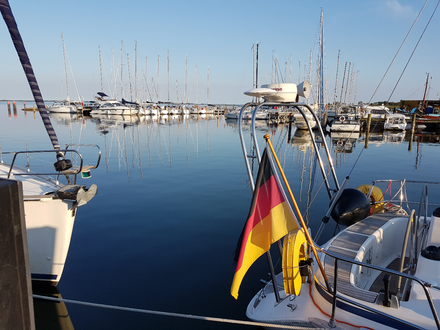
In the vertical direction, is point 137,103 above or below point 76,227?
above

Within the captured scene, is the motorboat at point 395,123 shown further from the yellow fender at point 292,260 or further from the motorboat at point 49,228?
the motorboat at point 49,228

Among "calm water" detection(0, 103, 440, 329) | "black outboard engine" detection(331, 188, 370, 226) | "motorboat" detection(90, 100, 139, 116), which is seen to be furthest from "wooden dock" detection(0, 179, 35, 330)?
"motorboat" detection(90, 100, 139, 116)

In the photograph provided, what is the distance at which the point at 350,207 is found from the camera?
6293 mm

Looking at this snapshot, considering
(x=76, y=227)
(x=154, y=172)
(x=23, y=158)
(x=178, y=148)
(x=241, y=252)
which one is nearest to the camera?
(x=241, y=252)

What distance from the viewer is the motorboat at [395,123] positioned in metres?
43.5

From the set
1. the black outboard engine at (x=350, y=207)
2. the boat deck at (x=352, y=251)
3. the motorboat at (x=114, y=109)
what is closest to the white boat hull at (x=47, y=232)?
the boat deck at (x=352, y=251)

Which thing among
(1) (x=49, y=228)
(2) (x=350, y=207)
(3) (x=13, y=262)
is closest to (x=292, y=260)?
(2) (x=350, y=207)

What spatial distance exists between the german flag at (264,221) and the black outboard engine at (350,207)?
8.31ft

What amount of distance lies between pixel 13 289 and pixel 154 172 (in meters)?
15.1

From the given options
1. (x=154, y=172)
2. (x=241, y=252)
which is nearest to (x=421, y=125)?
(x=154, y=172)

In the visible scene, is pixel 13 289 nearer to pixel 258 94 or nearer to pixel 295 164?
pixel 258 94

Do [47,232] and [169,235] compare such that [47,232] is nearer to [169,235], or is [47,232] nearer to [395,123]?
[169,235]

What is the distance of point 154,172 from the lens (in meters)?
17.5

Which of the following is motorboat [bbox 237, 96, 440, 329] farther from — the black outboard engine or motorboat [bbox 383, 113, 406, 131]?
motorboat [bbox 383, 113, 406, 131]
